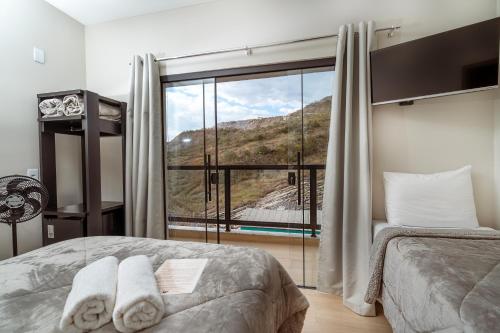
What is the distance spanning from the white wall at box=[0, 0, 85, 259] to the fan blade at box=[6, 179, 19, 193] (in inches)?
25.0

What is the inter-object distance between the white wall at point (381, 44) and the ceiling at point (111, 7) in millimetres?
64

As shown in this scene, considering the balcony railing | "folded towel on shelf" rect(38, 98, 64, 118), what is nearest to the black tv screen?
the balcony railing

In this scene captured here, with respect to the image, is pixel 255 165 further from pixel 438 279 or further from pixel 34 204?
pixel 438 279

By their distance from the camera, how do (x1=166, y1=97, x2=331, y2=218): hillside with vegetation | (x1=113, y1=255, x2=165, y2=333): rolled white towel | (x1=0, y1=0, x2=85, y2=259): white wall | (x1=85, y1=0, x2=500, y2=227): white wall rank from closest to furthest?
1. (x1=113, y1=255, x2=165, y2=333): rolled white towel
2. (x1=85, y1=0, x2=500, y2=227): white wall
3. (x1=0, y1=0, x2=85, y2=259): white wall
4. (x1=166, y1=97, x2=331, y2=218): hillside with vegetation

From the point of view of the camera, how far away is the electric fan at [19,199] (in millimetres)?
1482

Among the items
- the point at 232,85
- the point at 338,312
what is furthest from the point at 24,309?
the point at 232,85

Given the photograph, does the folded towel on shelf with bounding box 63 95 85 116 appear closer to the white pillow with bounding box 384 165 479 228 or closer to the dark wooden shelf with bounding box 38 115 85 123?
the dark wooden shelf with bounding box 38 115 85 123

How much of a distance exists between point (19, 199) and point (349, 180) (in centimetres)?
238

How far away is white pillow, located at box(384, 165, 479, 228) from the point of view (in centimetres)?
168

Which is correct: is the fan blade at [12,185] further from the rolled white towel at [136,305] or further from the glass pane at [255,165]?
the glass pane at [255,165]

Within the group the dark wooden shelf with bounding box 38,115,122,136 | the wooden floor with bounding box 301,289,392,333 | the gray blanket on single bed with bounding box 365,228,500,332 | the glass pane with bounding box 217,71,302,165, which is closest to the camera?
the gray blanket on single bed with bounding box 365,228,500,332

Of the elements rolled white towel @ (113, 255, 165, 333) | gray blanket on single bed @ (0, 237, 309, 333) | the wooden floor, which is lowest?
the wooden floor

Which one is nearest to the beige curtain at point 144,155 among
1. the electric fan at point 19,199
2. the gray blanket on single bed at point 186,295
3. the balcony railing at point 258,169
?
the balcony railing at point 258,169

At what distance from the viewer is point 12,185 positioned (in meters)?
1.49
